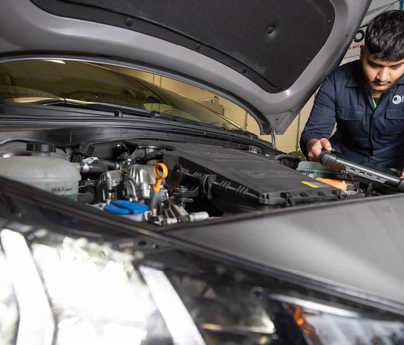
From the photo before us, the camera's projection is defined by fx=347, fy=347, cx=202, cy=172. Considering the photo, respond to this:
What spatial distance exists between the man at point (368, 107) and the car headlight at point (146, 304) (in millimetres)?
1367

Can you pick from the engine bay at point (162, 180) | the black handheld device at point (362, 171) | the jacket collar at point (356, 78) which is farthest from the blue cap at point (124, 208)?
the jacket collar at point (356, 78)

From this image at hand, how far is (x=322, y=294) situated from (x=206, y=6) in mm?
1007

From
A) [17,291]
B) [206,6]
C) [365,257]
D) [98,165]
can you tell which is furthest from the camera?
[206,6]

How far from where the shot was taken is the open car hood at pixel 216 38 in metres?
1.01

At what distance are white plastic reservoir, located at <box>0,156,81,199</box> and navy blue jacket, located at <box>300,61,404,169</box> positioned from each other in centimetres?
162

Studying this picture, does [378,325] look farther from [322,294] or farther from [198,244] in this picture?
[198,244]

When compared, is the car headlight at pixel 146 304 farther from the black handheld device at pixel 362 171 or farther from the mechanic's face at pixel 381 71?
the mechanic's face at pixel 381 71

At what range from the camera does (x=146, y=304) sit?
0.47 meters

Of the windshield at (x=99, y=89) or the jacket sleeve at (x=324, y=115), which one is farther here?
the jacket sleeve at (x=324, y=115)

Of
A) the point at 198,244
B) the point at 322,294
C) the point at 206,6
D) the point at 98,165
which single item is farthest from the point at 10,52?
the point at 322,294

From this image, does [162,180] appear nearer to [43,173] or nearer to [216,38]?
[43,173]

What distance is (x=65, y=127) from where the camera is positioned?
3.26 ft

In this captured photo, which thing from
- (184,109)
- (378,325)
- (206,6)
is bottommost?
(378,325)

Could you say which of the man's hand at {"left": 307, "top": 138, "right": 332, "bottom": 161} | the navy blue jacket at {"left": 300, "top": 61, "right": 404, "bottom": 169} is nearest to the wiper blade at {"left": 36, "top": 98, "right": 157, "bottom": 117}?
the man's hand at {"left": 307, "top": 138, "right": 332, "bottom": 161}
